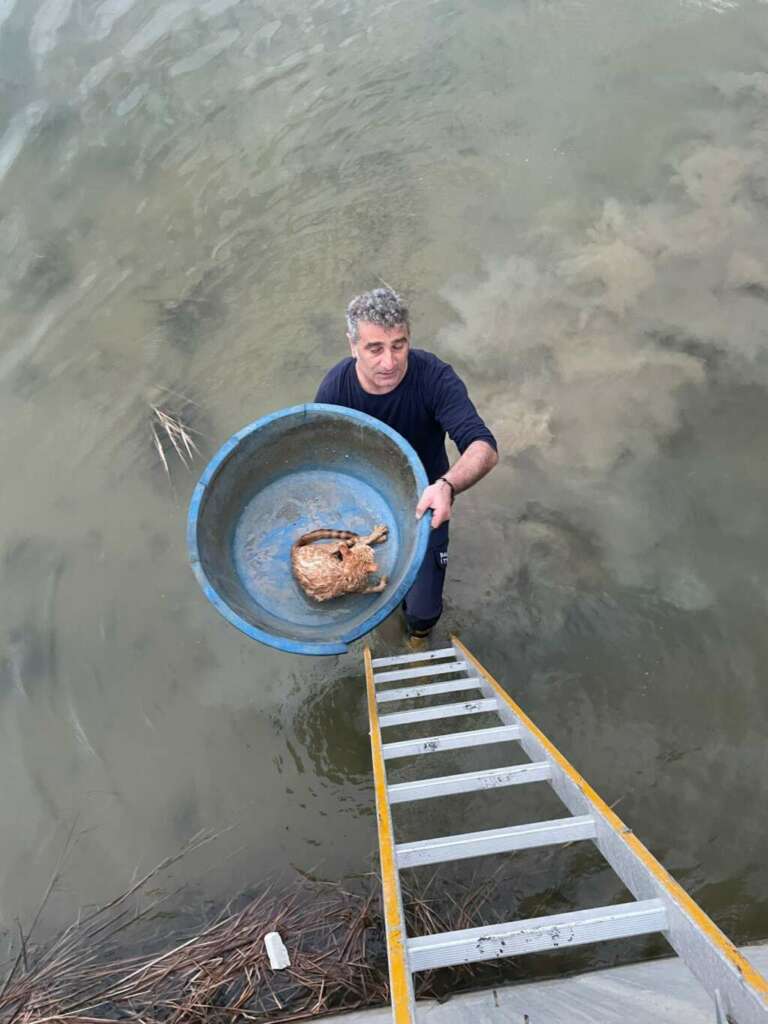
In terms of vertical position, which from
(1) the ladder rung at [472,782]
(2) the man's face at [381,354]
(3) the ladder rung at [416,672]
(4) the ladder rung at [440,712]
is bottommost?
(3) the ladder rung at [416,672]

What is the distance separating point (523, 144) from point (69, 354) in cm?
412

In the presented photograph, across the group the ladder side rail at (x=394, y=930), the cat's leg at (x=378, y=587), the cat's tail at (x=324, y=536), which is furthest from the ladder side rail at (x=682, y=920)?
the cat's tail at (x=324, y=536)

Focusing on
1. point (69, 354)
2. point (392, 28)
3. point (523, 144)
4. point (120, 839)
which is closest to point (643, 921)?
point (120, 839)

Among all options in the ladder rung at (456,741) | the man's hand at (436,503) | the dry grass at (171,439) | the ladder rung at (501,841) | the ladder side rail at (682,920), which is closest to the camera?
the ladder side rail at (682,920)

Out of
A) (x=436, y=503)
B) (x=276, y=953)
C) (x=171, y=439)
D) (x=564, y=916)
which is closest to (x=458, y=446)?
(x=436, y=503)

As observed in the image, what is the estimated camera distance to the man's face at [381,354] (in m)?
2.71

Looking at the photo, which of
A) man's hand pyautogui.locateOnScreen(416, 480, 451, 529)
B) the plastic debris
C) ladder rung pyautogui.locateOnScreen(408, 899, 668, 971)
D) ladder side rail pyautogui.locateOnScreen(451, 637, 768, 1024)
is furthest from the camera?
the plastic debris

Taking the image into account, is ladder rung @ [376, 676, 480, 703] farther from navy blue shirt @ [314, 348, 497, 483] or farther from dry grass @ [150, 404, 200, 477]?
dry grass @ [150, 404, 200, 477]

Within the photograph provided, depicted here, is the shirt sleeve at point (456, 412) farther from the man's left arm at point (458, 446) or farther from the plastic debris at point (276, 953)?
the plastic debris at point (276, 953)

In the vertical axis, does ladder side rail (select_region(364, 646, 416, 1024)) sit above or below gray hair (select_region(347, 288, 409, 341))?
below

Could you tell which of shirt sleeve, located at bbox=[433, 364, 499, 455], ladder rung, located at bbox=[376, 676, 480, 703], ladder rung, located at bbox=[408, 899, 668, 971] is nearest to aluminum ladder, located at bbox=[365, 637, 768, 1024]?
ladder rung, located at bbox=[408, 899, 668, 971]

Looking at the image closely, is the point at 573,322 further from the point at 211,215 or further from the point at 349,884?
the point at 349,884

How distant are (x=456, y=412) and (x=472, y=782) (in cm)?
141

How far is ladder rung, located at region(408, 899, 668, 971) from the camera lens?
5.32ft
